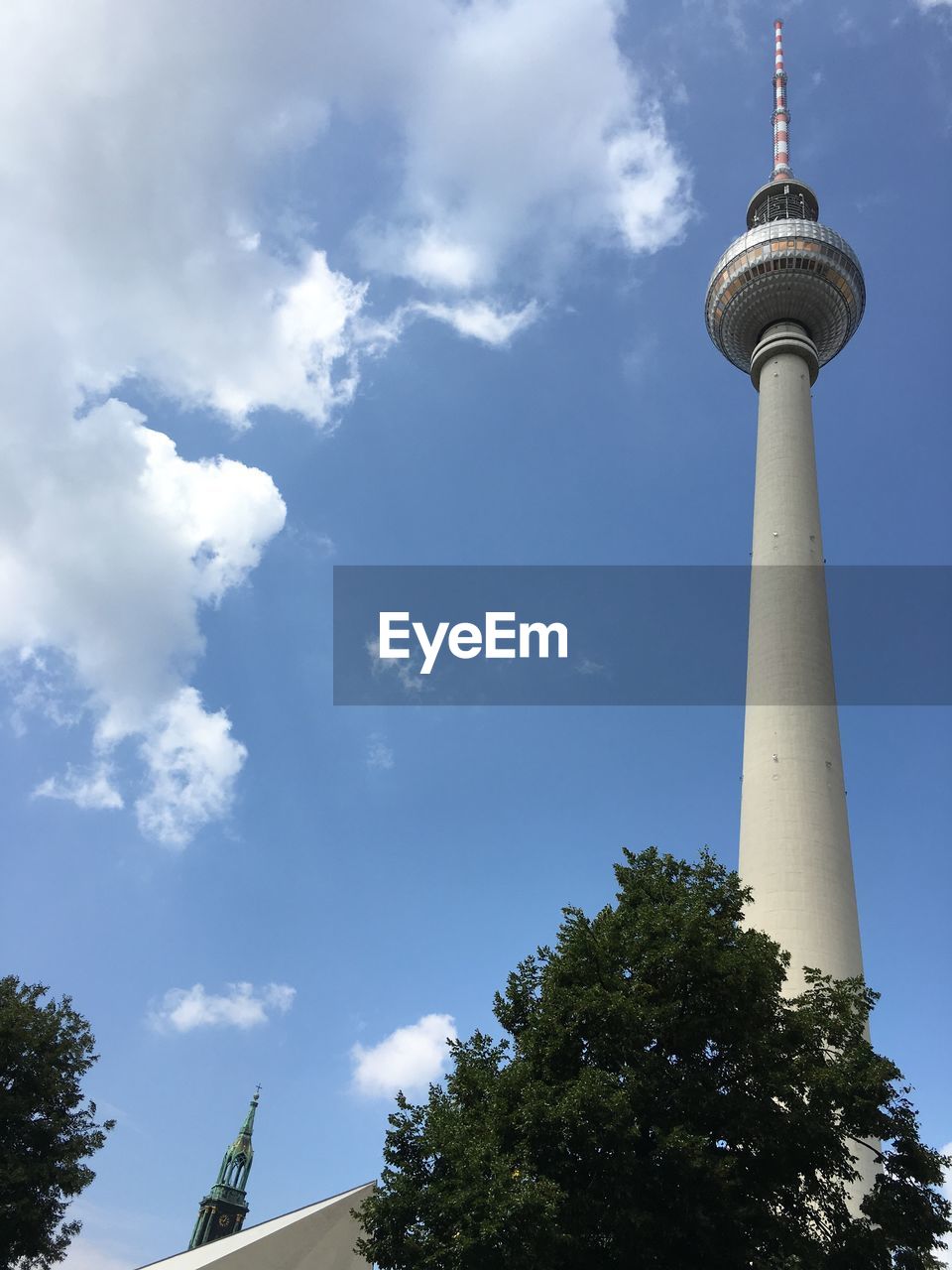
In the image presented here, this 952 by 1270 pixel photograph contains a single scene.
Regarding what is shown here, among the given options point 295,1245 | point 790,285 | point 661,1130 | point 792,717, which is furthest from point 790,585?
point 295,1245

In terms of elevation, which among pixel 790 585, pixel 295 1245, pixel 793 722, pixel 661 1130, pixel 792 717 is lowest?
pixel 295 1245

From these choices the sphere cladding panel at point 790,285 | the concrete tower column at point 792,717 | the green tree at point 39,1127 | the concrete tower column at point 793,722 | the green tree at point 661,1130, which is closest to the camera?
the green tree at point 661,1130

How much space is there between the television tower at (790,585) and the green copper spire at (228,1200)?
36845 millimetres

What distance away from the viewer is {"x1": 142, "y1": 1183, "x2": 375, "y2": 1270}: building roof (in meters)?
26.0

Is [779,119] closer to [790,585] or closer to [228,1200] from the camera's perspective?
[790,585]

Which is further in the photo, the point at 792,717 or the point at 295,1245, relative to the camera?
the point at 792,717

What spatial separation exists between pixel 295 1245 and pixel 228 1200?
37769 millimetres

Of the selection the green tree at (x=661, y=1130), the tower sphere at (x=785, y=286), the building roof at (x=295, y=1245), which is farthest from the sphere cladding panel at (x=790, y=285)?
the building roof at (x=295, y=1245)

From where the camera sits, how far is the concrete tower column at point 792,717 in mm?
52156

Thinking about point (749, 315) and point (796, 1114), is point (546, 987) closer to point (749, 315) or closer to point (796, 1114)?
point (796, 1114)

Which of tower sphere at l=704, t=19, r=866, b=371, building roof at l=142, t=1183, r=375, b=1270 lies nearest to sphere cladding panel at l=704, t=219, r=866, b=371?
tower sphere at l=704, t=19, r=866, b=371

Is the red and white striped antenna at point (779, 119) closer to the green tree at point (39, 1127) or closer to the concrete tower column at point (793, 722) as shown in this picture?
the concrete tower column at point (793, 722)

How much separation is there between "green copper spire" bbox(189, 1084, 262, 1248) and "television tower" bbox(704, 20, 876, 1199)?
121ft

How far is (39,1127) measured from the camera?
1439 inches
